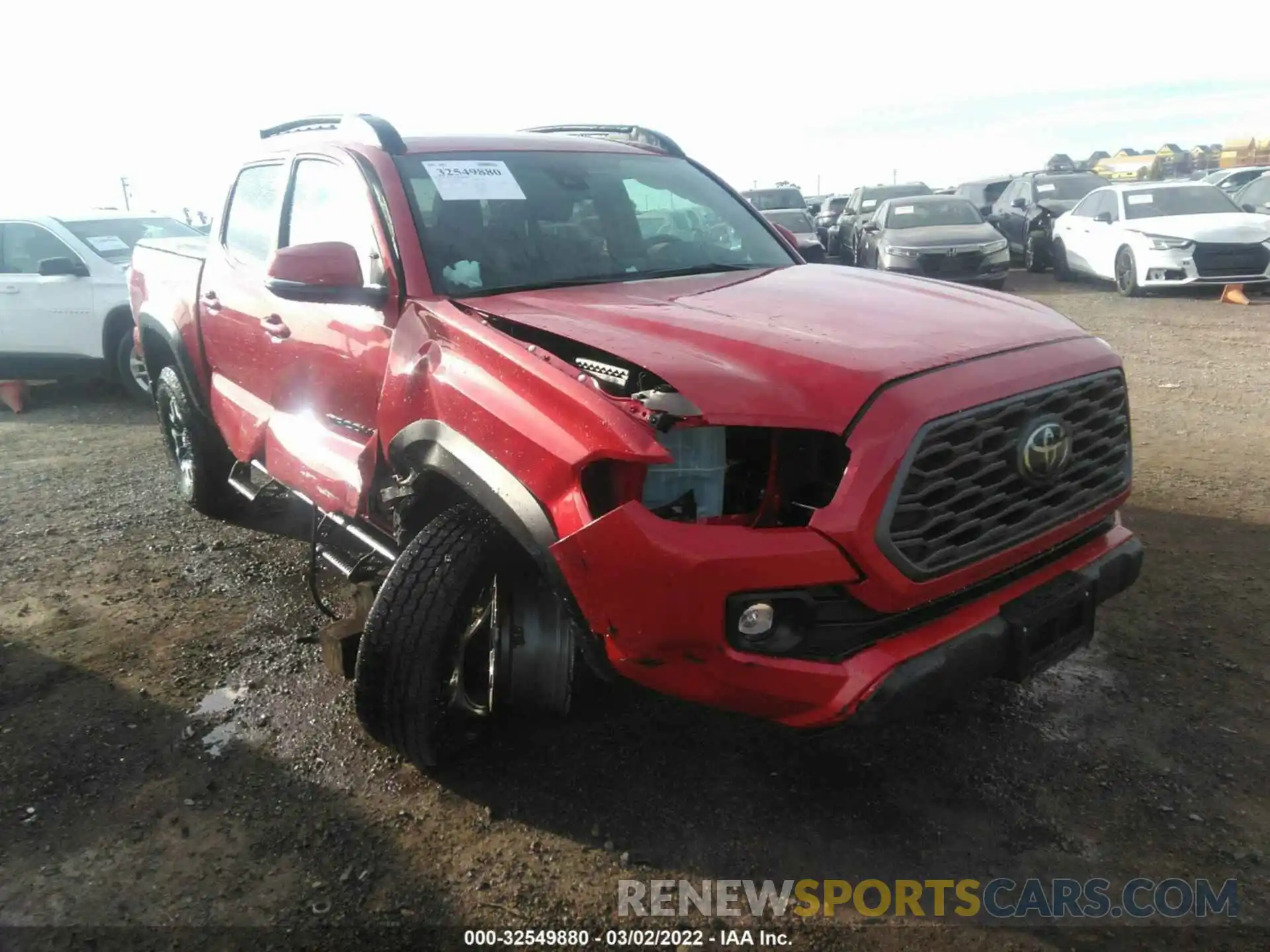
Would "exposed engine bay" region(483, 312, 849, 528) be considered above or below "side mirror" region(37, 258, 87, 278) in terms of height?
below

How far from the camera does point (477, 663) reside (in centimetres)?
295

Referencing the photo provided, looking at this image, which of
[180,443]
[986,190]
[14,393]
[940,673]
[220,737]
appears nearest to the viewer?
[940,673]

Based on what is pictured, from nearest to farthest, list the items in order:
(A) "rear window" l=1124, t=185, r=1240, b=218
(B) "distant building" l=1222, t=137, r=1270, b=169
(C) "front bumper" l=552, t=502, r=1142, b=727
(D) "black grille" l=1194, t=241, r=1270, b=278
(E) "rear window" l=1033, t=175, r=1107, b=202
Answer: (C) "front bumper" l=552, t=502, r=1142, b=727 → (D) "black grille" l=1194, t=241, r=1270, b=278 → (A) "rear window" l=1124, t=185, r=1240, b=218 → (E) "rear window" l=1033, t=175, r=1107, b=202 → (B) "distant building" l=1222, t=137, r=1270, b=169

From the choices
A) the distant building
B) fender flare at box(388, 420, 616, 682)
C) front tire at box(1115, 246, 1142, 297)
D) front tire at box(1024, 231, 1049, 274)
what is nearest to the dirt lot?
fender flare at box(388, 420, 616, 682)

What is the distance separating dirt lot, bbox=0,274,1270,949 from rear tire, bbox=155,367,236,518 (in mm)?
1007

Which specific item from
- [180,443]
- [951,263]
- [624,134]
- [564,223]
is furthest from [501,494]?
[951,263]

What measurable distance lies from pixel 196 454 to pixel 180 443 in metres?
0.46

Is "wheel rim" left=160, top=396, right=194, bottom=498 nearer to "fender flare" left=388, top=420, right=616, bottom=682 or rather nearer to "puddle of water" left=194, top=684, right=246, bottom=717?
"puddle of water" left=194, top=684, right=246, bottom=717

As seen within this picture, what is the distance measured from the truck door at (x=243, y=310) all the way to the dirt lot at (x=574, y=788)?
83 centimetres

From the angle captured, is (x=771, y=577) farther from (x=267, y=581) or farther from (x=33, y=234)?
(x=33, y=234)

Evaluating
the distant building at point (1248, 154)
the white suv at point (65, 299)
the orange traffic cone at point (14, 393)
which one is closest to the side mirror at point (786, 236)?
the white suv at point (65, 299)

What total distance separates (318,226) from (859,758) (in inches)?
106

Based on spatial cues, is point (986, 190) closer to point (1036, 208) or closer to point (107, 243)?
point (1036, 208)

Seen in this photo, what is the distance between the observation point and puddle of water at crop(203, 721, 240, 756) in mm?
3143
